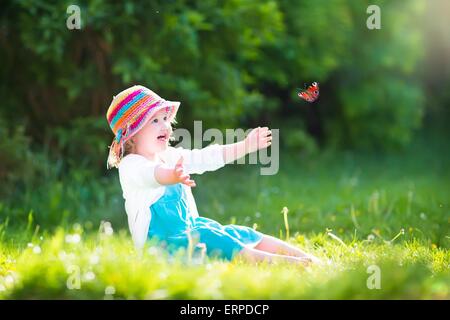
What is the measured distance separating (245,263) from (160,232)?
0.45 m

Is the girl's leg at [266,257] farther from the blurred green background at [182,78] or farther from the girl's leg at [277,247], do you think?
the blurred green background at [182,78]

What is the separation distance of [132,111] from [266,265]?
1.02 m

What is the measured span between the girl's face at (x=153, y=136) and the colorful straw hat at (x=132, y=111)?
57 mm

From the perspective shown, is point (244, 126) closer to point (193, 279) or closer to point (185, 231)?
point (185, 231)

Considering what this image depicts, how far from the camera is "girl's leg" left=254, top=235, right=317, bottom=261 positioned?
3315mm

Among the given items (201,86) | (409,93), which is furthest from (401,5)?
(201,86)

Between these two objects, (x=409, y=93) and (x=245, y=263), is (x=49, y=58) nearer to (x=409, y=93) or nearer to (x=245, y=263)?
(x=245, y=263)

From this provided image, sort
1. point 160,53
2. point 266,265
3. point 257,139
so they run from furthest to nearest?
point 160,53 → point 257,139 → point 266,265

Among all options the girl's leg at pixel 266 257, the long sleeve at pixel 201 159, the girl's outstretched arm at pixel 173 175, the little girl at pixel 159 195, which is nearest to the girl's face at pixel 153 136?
the little girl at pixel 159 195

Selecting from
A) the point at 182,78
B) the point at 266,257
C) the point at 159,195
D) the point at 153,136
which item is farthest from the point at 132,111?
the point at 182,78

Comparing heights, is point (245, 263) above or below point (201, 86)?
→ below

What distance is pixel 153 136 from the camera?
3.36m
